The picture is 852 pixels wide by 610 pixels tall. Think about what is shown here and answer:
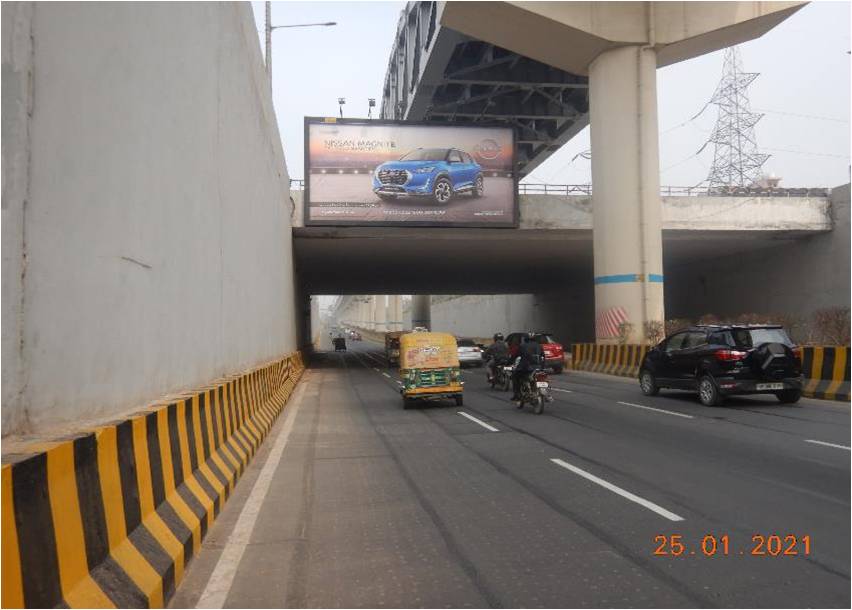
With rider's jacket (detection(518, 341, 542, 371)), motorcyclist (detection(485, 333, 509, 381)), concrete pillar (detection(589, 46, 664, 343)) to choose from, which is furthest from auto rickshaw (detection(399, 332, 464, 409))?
concrete pillar (detection(589, 46, 664, 343))

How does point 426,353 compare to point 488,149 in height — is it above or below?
below

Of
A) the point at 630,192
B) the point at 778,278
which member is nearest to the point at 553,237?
the point at 630,192

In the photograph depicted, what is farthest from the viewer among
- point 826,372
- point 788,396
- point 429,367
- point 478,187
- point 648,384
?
point 478,187

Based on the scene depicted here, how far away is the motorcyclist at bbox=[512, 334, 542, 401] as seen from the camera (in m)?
13.4

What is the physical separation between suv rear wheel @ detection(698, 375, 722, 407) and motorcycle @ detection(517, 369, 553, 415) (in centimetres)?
336

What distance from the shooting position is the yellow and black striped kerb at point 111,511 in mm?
2979

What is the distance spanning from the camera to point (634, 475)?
7238mm

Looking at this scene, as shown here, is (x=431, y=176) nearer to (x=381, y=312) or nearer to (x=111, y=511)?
(x=111, y=511)

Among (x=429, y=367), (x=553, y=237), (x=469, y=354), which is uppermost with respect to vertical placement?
(x=553, y=237)

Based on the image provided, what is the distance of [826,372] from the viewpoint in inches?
579

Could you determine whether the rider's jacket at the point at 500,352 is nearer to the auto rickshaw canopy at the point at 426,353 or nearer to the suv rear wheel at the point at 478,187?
the auto rickshaw canopy at the point at 426,353

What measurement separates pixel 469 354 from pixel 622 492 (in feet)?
80.1

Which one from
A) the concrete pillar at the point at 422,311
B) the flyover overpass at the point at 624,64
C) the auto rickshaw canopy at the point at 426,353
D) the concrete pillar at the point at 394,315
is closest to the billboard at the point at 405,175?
the flyover overpass at the point at 624,64

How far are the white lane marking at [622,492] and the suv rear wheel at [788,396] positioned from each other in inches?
304
